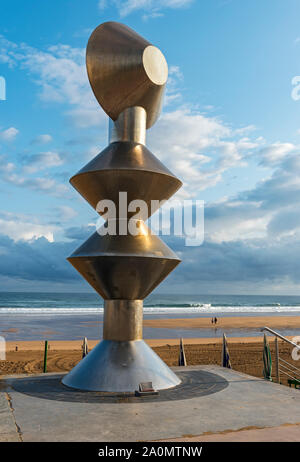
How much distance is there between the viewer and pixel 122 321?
33.5 feet

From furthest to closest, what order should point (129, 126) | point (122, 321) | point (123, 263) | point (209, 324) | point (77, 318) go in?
point (77, 318)
point (209, 324)
point (129, 126)
point (122, 321)
point (123, 263)

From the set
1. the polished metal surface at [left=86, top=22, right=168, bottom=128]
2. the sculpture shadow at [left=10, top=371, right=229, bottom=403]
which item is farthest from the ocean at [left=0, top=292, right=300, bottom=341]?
the polished metal surface at [left=86, top=22, right=168, bottom=128]

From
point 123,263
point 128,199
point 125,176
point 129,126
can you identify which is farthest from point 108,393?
point 129,126

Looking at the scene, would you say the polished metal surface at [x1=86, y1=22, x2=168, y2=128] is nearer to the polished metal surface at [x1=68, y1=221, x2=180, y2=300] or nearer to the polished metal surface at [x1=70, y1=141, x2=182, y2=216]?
the polished metal surface at [x1=70, y1=141, x2=182, y2=216]

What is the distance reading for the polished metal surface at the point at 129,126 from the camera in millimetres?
10875

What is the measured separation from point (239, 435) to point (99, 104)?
834 cm

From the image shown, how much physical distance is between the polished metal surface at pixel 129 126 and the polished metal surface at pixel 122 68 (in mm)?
142

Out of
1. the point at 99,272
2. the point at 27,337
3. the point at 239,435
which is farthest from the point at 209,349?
the point at 239,435

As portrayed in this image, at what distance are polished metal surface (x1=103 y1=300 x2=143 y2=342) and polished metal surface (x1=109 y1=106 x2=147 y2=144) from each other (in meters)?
4.19

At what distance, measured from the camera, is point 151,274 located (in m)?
10.2

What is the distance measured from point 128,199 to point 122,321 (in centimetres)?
299

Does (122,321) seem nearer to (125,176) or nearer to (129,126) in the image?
(125,176)

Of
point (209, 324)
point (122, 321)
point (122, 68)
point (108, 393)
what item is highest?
point (122, 68)

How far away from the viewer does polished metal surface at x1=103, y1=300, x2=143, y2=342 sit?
10.2 metres
